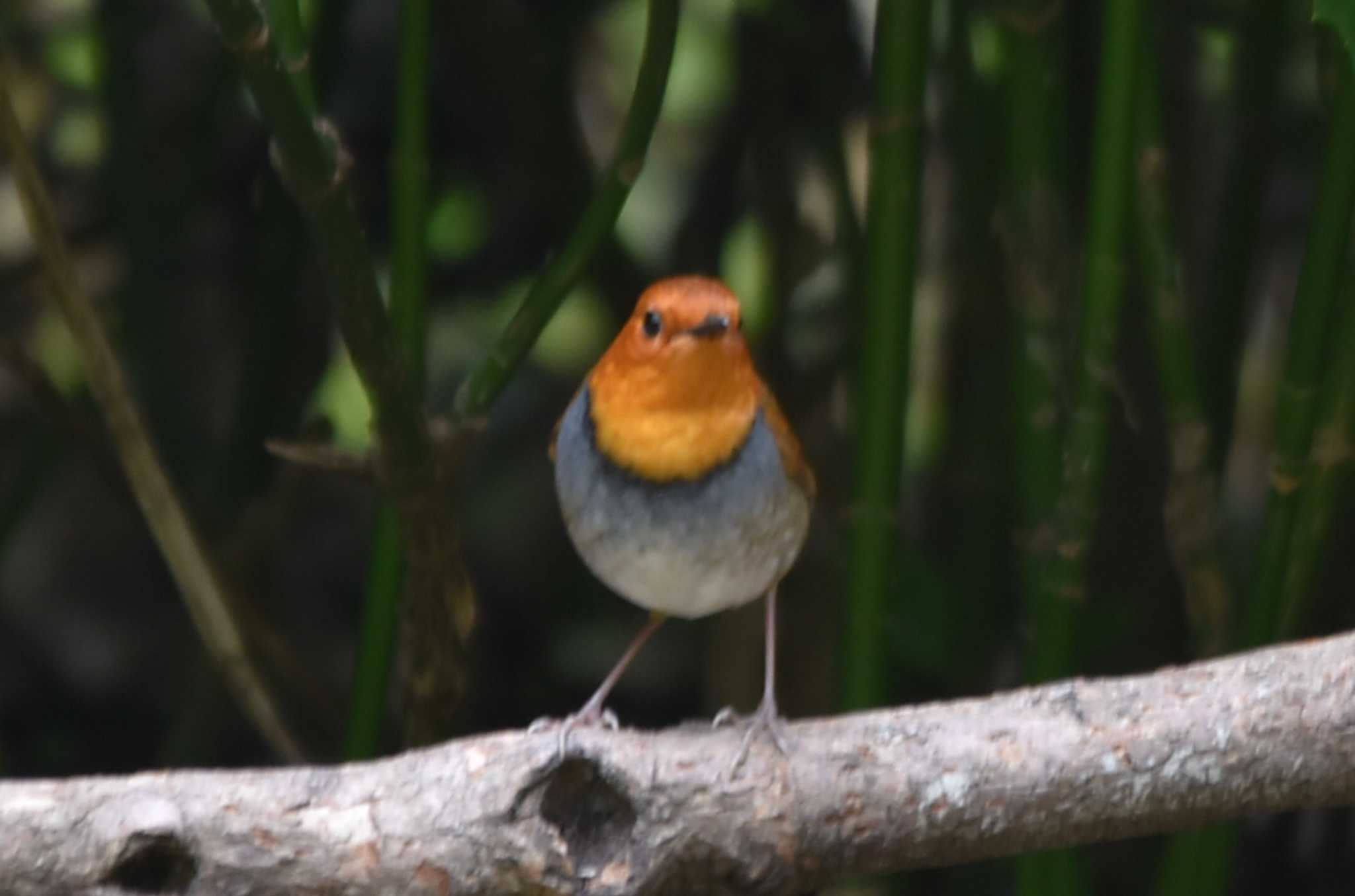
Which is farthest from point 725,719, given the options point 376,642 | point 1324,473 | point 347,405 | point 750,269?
point 750,269

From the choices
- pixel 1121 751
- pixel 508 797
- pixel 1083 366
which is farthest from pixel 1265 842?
pixel 508 797

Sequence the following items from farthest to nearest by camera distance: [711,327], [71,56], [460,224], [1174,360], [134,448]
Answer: [71,56] → [460,224] → [134,448] → [1174,360] → [711,327]

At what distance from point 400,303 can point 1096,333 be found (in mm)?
924

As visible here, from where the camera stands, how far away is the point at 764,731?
A: 2.06 metres

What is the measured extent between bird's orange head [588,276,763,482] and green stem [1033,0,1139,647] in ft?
Answer: 1.51

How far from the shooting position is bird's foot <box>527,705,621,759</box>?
1855 mm

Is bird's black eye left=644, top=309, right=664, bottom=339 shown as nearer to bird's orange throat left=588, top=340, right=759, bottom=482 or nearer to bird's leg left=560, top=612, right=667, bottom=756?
bird's orange throat left=588, top=340, right=759, bottom=482

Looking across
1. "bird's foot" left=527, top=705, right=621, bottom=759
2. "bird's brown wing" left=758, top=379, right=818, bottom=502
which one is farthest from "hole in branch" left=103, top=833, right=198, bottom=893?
"bird's brown wing" left=758, top=379, right=818, bottom=502

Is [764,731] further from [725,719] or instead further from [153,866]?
[153,866]

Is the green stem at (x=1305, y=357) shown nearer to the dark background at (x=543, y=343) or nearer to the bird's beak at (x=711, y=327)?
the dark background at (x=543, y=343)

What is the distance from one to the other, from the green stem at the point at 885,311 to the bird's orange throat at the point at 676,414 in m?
0.21

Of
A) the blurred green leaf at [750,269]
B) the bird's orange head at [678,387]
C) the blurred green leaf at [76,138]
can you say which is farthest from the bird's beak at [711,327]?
the blurred green leaf at [76,138]

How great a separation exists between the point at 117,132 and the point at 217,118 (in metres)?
0.22

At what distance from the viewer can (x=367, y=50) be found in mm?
3816
